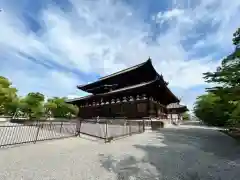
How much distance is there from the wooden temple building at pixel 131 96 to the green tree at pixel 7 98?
1185 centimetres

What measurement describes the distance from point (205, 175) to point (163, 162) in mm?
1331

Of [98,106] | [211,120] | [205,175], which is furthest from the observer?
[211,120]

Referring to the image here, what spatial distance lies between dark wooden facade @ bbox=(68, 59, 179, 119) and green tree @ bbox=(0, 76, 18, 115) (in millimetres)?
11852

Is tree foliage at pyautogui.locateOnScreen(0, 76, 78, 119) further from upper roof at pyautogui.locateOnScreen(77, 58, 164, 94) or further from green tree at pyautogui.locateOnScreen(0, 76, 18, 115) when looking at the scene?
upper roof at pyautogui.locateOnScreen(77, 58, 164, 94)

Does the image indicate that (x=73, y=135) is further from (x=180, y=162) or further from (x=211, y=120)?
(x=211, y=120)

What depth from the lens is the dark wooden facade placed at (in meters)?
18.0

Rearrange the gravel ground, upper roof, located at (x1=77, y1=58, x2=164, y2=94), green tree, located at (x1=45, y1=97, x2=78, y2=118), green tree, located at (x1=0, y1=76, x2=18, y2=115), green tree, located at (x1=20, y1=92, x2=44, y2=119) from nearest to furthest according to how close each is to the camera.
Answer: the gravel ground < upper roof, located at (x1=77, y1=58, x2=164, y2=94) < green tree, located at (x1=20, y1=92, x2=44, y2=119) < green tree, located at (x1=0, y1=76, x2=18, y2=115) < green tree, located at (x1=45, y1=97, x2=78, y2=118)

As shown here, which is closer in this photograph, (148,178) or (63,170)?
(148,178)

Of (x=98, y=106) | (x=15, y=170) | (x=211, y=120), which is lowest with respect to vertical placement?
(x=15, y=170)

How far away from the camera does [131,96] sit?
19859 mm

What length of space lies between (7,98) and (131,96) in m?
24.4

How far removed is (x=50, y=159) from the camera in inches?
198

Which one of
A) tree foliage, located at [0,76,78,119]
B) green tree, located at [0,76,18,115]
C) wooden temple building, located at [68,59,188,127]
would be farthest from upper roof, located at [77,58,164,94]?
green tree, located at [0,76,18,115]

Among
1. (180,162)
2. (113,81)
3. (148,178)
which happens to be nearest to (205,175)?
(180,162)
